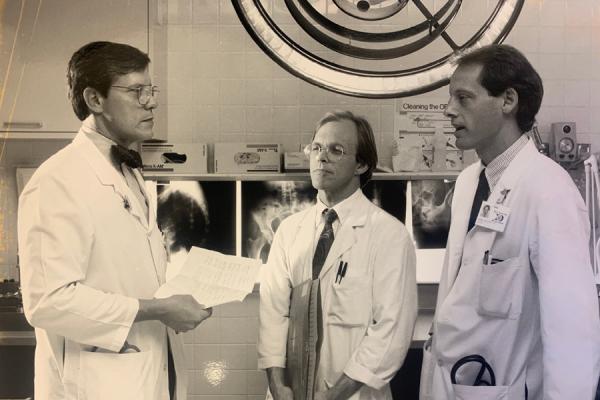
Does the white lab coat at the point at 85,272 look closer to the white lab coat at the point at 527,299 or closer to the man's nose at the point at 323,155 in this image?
the man's nose at the point at 323,155

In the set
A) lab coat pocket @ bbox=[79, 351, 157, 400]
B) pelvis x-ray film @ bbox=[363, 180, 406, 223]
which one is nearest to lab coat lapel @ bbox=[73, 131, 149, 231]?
lab coat pocket @ bbox=[79, 351, 157, 400]

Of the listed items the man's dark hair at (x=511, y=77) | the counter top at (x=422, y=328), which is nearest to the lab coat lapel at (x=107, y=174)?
the man's dark hair at (x=511, y=77)

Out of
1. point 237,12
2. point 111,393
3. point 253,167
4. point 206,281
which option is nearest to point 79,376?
point 111,393

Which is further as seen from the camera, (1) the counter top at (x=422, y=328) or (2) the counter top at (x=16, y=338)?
(1) the counter top at (x=422, y=328)

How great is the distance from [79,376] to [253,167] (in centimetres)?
106

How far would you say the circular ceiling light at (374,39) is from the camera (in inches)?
84.9

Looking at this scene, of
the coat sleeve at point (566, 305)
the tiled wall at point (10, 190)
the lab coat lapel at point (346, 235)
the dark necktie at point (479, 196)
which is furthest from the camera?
the lab coat lapel at point (346, 235)

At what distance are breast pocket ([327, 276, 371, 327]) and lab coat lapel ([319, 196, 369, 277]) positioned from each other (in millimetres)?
78

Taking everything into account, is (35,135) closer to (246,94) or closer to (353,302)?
(246,94)

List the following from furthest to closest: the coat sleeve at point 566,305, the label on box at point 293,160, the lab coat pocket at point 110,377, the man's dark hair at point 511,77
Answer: the label on box at point 293,160 → the man's dark hair at point 511,77 → the lab coat pocket at point 110,377 → the coat sleeve at point 566,305

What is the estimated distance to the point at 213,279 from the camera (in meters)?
1.67

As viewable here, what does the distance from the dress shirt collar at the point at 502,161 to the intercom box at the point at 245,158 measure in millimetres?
893

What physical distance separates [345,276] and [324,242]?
0.45ft

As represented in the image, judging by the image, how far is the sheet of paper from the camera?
1606 millimetres
